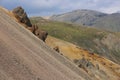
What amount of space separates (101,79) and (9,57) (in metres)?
40.4

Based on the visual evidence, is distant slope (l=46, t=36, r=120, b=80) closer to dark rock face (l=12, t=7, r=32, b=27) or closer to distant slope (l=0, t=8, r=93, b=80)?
dark rock face (l=12, t=7, r=32, b=27)

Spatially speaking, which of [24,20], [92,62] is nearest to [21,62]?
[24,20]

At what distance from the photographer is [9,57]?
3259 cm

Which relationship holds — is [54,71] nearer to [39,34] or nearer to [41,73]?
[41,73]

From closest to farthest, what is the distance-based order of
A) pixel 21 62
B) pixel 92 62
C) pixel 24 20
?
1. pixel 21 62
2. pixel 24 20
3. pixel 92 62

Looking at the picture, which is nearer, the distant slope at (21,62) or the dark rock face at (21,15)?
the distant slope at (21,62)

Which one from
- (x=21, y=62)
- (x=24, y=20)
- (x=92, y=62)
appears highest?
(x=21, y=62)

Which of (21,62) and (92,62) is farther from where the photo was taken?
(92,62)

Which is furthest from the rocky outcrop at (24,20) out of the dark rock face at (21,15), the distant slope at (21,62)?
the distant slope at (21,62)

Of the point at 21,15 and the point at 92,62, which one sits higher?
the point at 21,15

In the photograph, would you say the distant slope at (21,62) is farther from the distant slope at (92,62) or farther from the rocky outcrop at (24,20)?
the distant slope at (92,62)

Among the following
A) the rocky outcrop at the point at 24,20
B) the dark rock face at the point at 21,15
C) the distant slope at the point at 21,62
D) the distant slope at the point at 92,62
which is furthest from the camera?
the distant slope at the point at 92,62

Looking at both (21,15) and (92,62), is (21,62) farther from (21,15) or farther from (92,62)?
(92,62)

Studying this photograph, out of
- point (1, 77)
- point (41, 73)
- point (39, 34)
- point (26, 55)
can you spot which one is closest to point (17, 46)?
point (26, 55)
